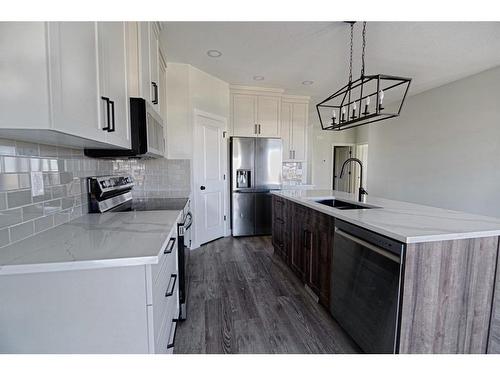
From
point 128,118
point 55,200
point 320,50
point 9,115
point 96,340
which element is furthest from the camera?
point 320,50

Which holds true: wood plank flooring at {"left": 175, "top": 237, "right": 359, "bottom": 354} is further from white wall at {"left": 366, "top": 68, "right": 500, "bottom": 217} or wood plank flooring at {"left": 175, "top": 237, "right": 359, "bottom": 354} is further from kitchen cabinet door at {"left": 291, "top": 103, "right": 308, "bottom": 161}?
white wall at {"left": 366, "top": 68, "right": 500, "bottom": 217}

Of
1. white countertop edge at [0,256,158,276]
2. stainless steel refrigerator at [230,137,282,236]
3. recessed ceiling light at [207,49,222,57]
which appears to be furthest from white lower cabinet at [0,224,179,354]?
stainless steel refrigerator at [230,137,282,236]

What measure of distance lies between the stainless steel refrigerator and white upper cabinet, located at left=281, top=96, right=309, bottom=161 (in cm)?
53

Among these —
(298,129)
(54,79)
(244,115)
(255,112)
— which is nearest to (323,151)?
(298,129)

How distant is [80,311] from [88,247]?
24 cm

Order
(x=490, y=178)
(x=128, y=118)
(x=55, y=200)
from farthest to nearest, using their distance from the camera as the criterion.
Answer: (x=490, y=178), (x=128, y=118), (x=55, y=200)

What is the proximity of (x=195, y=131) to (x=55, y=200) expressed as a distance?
2271 millimetres

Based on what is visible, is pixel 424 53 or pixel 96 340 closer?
pixel 96 340

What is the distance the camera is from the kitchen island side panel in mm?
1176

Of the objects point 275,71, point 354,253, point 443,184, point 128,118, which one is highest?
point 275,71

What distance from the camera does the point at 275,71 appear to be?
353cm

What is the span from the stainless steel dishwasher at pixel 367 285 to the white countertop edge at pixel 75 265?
115 centimetres
